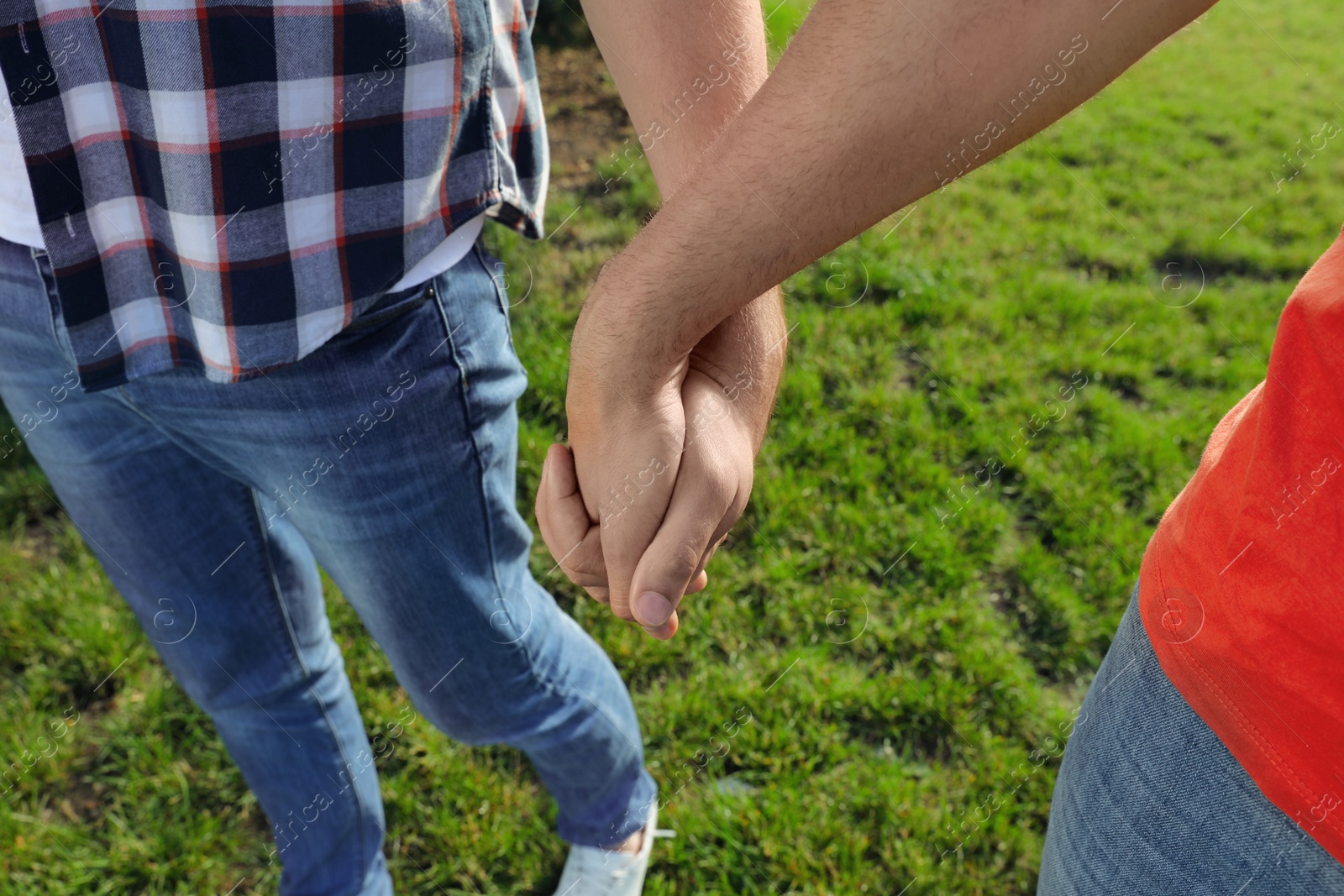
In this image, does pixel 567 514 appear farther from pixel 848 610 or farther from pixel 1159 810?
pixel 848 610

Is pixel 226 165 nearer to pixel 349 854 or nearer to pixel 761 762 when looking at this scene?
pixel 349 854

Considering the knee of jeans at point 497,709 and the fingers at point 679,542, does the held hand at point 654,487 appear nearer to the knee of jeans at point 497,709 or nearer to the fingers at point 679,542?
the fingers at point 679,542

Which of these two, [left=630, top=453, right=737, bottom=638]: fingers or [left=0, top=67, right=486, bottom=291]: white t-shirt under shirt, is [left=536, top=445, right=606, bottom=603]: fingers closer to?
[left=630, top=453, right=737, bottom=638]: fingers

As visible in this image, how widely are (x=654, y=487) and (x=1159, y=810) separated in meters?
0.71

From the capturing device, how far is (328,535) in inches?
57.4

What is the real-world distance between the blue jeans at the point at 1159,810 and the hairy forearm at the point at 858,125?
64cm

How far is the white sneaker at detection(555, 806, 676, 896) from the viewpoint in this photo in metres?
2.12

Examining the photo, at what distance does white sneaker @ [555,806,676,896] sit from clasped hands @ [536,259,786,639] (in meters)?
1.10

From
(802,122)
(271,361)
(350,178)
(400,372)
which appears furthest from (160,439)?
(802,122)

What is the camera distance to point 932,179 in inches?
36.8

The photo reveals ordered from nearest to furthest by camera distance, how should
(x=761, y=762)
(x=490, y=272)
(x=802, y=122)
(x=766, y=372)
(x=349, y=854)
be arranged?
(x=802, y=122)
(x=766, y=372)
(x=490, y=272)
(x=349, y=854)
(x=761, y=762)

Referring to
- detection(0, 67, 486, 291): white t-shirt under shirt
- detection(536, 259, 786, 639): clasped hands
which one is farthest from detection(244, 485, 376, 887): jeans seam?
detection(536, 259, 786, 639): clasped hands

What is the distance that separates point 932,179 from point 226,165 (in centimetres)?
91

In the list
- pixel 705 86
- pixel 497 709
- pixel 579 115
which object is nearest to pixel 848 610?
pixel 497 709
